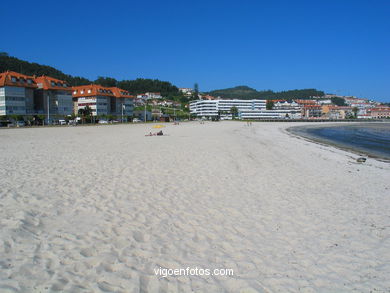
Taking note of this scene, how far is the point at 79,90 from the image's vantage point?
86.5 meters

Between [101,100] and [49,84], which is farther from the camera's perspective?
[101,100]

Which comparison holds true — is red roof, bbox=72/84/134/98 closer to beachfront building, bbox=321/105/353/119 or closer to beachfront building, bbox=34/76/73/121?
beachfront building, bbox=34/76/73/121

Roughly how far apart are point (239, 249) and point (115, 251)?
5.96 ft

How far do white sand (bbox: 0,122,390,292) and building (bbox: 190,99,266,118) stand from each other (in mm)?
150707

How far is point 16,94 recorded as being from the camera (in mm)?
58875

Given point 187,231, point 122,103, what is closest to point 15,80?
point 122,103

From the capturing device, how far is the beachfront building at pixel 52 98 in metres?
66.3

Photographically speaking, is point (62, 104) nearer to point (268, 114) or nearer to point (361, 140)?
point (361, 140)

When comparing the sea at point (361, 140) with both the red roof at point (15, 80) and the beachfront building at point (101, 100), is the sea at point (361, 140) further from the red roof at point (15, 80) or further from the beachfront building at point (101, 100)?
the beachfront building at point (101, 100)

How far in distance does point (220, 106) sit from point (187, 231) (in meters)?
162

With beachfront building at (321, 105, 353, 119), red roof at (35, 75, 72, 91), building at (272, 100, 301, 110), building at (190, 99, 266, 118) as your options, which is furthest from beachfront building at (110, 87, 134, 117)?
beachfront building at (321, 105, 353, 119)

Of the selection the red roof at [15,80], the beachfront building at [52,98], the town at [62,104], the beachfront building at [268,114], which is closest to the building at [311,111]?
the beachfront building at [268,114]

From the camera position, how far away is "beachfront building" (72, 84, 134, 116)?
268ft

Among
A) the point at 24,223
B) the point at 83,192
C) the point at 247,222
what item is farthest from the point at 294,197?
the point at 24,223
